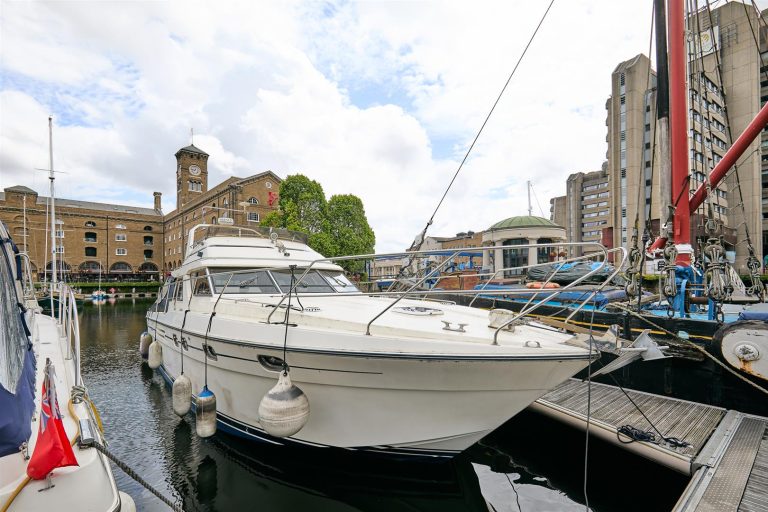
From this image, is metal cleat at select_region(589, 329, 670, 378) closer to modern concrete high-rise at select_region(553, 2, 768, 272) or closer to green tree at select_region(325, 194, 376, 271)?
green tree at select_region(325, 194, 376, 271)

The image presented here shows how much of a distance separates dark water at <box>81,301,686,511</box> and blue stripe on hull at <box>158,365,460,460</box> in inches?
7.4

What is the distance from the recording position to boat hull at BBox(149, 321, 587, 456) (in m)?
3.46

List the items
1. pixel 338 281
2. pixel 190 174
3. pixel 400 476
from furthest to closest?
pixel 190 174, pixel 338 281, pixel 400 476

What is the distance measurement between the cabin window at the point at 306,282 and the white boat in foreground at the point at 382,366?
0.66 m

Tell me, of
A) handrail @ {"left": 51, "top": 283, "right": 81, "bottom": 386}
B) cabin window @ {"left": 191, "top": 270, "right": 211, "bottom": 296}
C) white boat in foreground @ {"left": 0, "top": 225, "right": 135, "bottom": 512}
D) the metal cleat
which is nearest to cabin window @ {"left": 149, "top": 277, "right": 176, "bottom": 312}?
cabin window @ {"left": 191, "top": 270, "right": 211, "bottom": 296}

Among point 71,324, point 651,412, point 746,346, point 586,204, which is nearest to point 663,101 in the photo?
point 746,346

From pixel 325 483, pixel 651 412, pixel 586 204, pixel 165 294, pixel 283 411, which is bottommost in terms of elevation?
pixel 325 483

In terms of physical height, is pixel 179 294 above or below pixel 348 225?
below

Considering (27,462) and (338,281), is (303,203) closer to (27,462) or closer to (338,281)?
(338,281)

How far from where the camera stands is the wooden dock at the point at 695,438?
3338 mm

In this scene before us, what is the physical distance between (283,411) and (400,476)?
174cm

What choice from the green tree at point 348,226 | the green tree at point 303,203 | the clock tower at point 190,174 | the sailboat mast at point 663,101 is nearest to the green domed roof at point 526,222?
the green tree at point 348,226

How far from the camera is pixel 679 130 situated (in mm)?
6105

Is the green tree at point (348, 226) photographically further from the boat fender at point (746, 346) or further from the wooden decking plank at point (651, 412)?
the boat fender at point (746, 346)
